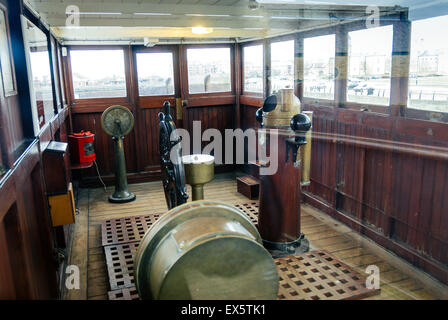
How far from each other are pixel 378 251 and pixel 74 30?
3947mm

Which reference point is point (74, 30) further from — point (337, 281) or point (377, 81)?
point (337, 281)

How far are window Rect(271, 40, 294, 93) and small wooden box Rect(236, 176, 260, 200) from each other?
1272 millimetres

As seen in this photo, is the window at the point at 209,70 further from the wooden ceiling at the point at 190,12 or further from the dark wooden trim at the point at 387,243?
the dark wooden trim at the point at 387,243

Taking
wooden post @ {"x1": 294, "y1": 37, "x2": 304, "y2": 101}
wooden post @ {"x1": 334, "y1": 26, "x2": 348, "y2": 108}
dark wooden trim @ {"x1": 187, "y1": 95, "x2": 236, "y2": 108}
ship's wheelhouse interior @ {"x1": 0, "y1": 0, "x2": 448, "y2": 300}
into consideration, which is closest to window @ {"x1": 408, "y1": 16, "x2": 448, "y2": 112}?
ship's wheelhouse interior @ {"x1": 0, "y1": 0, "x2": 448, "y2": 300}

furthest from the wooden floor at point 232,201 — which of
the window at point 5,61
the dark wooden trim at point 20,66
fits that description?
the window at point 5,61

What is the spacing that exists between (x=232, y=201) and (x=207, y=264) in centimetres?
343

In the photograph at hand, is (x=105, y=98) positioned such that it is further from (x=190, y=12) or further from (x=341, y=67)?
(x=341, y=67)

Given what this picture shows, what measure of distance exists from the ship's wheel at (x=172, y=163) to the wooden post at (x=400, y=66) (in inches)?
73.6

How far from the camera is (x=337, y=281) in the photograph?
2846 mm

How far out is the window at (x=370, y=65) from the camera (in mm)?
3365

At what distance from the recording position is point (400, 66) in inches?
126

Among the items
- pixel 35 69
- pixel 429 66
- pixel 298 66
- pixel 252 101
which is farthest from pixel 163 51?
pixel 429 66
